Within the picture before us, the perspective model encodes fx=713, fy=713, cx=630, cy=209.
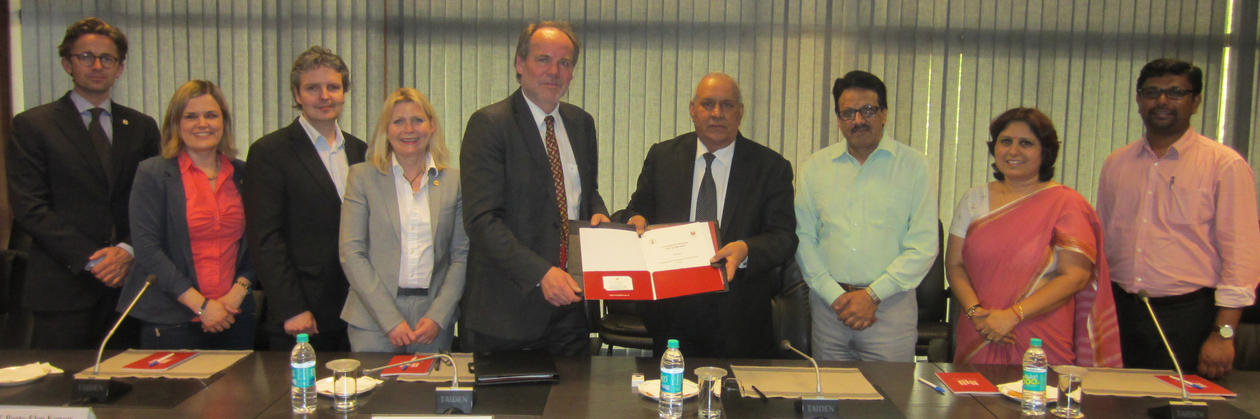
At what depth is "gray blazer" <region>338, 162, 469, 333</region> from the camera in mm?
2557

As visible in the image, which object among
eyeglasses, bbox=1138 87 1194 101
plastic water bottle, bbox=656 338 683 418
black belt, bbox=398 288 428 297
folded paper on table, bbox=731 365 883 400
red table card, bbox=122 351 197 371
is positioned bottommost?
red table card, bbox=122 351 197 371

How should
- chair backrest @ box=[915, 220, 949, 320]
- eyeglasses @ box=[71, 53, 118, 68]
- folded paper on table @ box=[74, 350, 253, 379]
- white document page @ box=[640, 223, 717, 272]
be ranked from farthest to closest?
chair backrest @ box=[915, 220, 949, 320], eyeglasses @ box=[71, 53, 118, 68], white document page @ box=[640, 223, 717, 272], folded paper on table @ box=[74, 350, 253, 379]

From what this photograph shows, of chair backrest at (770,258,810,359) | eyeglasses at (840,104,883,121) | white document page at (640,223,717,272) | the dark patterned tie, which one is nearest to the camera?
white document page at (640,223,717,272)

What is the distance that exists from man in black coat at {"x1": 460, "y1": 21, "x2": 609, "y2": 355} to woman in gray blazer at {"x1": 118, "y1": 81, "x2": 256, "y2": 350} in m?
1.04

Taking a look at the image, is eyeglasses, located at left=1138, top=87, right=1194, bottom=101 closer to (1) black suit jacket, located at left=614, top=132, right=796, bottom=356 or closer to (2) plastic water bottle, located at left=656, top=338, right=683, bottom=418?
(1) black suit jacket, located at left=614, top=132, right=796, bottom=356

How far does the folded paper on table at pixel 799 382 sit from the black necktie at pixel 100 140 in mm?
2699

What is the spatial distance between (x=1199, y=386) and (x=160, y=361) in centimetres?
312

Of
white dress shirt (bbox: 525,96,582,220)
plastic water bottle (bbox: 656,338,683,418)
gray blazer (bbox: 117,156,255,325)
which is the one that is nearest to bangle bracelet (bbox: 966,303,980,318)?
plastic water bottle (bbox: 656,338,683,418)

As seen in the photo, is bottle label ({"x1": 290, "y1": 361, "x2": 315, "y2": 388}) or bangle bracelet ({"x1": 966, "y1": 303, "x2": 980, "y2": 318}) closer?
bottle label ({"x1": 290, "y1": 361, "x2": 315, "y2": 388})

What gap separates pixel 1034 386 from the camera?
1877mm

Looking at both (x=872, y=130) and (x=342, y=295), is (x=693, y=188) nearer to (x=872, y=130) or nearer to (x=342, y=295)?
(x=872, y=130)

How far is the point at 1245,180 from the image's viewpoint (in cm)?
273

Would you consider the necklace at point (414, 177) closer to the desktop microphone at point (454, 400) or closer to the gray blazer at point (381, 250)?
the gray blazer at point (381, 250)

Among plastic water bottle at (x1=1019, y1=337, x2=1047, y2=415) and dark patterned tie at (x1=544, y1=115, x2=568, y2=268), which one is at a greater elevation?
dark patterned tie at (x1=544, y1=115, x2=568, y2=268)
